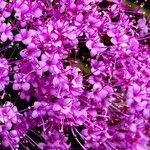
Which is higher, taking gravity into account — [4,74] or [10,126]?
[4,74]

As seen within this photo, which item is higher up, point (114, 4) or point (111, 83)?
point (114, 4)

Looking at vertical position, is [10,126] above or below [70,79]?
below

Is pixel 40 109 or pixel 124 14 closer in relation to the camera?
pixel 40 109

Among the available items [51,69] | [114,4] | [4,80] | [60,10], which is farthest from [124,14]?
[4,80]

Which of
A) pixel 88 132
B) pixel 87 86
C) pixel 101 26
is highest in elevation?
pixel 101 26

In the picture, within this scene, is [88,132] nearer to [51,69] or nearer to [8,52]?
[51,69]

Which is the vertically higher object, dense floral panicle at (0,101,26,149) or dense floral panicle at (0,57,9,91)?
dense floral panicle at (0,57,9,91)

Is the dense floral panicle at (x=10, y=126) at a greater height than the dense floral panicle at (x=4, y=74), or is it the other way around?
the dense floral panicle at (x=4, y=74)
